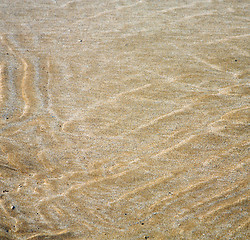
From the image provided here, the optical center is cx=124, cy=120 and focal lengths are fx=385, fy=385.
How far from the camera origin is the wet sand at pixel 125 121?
2.66 meters

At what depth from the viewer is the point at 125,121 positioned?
141 inches

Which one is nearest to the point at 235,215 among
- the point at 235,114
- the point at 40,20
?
the point at 235,114

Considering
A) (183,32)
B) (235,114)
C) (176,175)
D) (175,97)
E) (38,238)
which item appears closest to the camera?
(38,238)

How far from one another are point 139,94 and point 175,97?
368 mm

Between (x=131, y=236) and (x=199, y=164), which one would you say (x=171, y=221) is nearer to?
(x=131, y=236)

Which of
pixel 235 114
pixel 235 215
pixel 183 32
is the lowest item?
pixel 235 215

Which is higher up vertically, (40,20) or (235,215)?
(40,20)

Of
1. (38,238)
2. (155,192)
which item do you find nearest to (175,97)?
(155,192)

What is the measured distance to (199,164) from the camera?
3090 millimetres

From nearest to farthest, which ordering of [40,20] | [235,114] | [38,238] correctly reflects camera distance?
1. [38,238]
2. [235,114]
3. [40,20]

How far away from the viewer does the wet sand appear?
266 centimetres

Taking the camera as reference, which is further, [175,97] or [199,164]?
[175,97]

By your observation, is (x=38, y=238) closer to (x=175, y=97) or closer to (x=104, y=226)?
(x=104, y=226)

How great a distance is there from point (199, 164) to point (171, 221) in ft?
2.13
